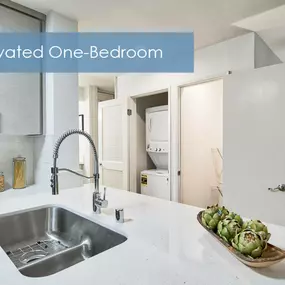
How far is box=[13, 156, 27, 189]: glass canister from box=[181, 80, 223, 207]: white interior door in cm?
193

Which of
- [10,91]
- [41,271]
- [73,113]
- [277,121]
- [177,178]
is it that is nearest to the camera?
[41,271]

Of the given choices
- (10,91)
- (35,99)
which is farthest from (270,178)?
(10,91)

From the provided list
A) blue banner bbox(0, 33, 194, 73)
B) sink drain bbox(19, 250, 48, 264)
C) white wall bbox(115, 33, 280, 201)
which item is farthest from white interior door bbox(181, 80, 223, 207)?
sink drain bbox(19, 250, 48, 264)

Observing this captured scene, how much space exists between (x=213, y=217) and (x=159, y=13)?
1.67m

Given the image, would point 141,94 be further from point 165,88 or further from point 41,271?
point 41,271

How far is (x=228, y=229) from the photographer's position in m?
0.73

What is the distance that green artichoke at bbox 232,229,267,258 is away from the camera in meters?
0.63

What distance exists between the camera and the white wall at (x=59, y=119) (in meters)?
1.82

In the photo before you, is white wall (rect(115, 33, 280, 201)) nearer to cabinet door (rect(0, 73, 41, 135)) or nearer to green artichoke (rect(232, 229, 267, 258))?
cabinet door (rect(0, 73, 41, 135))

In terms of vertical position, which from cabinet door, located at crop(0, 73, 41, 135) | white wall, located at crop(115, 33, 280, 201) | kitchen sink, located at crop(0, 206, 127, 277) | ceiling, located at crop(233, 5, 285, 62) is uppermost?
Result: ceiling, located at crop(233, 5, 285, 62)

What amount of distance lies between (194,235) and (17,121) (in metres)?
1.44

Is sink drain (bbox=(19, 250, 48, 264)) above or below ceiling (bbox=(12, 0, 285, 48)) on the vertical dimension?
below

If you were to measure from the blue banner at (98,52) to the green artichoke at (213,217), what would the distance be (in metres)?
1.56

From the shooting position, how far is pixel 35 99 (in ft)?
5.94
